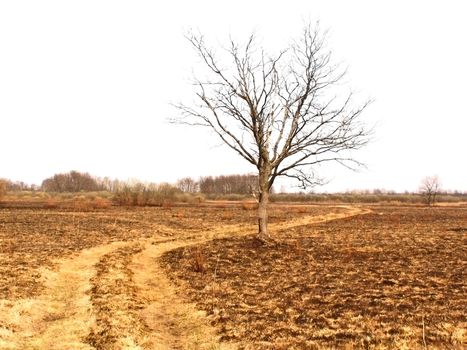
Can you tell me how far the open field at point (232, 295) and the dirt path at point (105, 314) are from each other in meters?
0.03

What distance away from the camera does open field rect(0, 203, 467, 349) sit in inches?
337

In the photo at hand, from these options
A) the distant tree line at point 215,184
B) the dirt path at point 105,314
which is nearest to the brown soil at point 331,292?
the dirt path at point 105,314

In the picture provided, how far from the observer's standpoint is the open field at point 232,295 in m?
8.57

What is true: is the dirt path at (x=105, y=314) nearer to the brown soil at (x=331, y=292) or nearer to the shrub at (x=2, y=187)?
the brown soil at (x=331, y=292)

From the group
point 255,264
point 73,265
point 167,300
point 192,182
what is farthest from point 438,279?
point 192,182

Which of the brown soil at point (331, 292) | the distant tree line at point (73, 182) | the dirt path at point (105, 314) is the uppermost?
the distant tree line at point (73, 182)

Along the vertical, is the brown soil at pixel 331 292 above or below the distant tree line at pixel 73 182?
below

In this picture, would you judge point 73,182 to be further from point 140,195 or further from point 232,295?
point 232,295

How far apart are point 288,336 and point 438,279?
7.13 m

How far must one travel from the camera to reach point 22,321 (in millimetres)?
9828

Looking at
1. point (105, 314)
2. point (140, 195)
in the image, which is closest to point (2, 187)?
point (140, 195)

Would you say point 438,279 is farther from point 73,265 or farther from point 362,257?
point 73,265

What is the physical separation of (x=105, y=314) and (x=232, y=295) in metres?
3.54

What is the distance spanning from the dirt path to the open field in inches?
1.3
